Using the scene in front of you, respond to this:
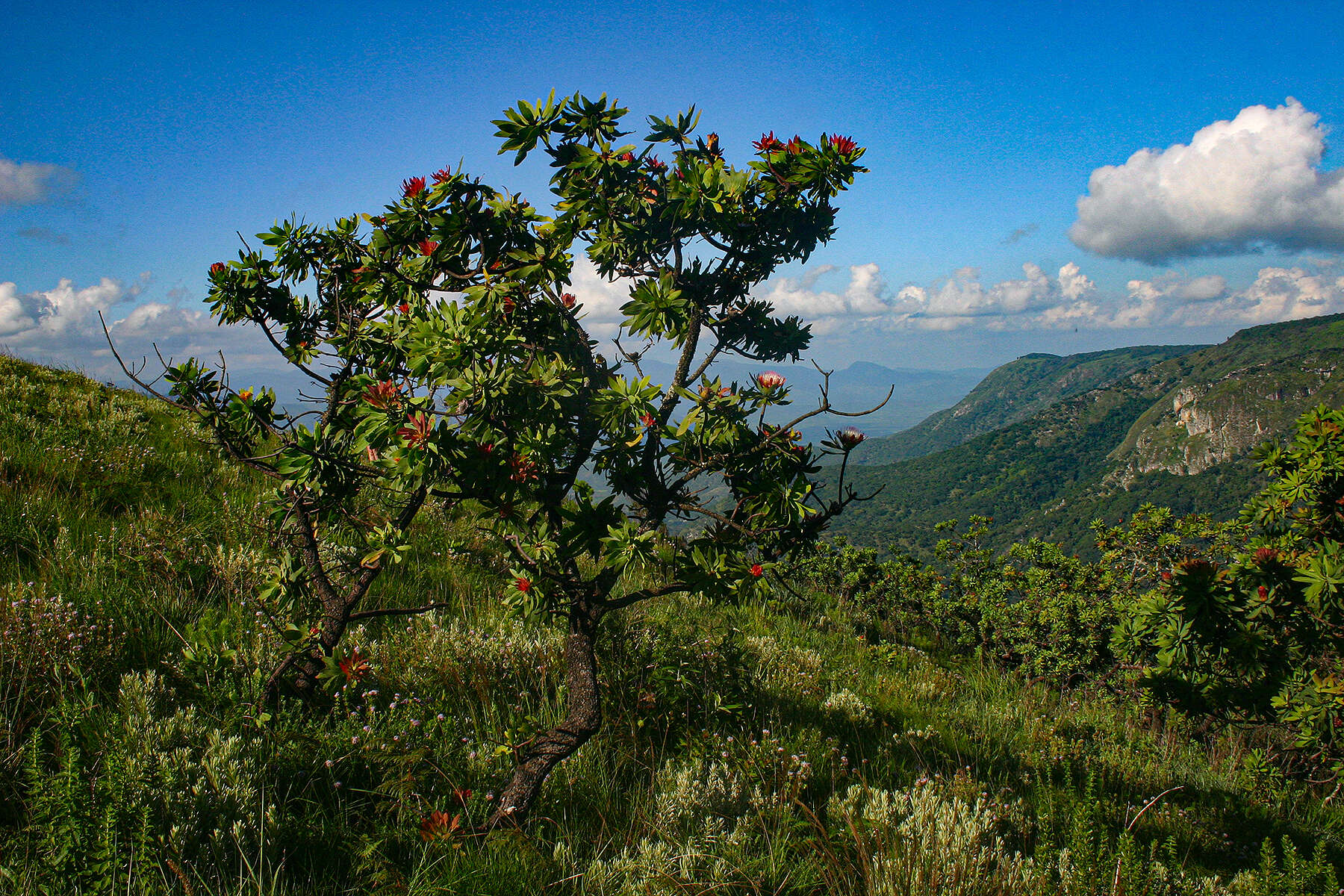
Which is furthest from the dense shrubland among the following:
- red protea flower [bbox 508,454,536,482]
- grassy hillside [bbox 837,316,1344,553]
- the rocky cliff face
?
the rocky cliff face

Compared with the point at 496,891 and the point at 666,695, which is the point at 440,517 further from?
the point at 496,891

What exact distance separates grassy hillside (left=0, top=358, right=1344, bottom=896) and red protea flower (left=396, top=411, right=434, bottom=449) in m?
1.45

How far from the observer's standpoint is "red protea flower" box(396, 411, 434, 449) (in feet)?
7.32

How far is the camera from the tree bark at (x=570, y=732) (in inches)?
115

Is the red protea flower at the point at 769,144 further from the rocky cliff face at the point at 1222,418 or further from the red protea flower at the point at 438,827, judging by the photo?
the rocky cliff face at the point at 1222,418

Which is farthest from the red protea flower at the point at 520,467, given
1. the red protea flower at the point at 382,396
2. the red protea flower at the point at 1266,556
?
the red protea flower at the point at 1266,556

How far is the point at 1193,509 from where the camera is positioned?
134 metres

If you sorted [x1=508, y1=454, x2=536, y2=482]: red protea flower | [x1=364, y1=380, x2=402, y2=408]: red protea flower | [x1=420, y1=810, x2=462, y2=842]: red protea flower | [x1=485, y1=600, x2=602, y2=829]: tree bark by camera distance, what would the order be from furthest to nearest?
[x1=485, y1=600, x2=602, y2=829]: tree bark, [x1=420, y1=810, x2=462, y2=842]: red protea flower, [x1=508, y1=454, x2=536, y2=482]: red protea flower, [x1=364, y1=380, x2=402, y2=408]: red protea flower

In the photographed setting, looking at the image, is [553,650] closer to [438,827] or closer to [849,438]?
[438,827]

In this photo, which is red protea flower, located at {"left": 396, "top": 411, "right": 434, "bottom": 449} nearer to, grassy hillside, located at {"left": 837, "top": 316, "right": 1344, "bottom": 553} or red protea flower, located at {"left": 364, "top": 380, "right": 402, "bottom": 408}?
red protea flower, located at {"left": 364, "top": 380, "right": 402, "bottom": 408}

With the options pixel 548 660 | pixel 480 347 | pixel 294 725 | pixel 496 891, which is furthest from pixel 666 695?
pixel 480 347

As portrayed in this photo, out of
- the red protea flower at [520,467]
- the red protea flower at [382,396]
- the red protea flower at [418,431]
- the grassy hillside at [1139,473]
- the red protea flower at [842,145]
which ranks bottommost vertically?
the grassy hillside at [1139,473]

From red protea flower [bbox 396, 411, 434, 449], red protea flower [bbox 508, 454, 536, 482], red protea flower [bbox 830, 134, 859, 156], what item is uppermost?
red protea flower [bbox 830, 134, 859, 156]

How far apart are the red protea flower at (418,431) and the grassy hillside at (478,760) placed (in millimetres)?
1448
